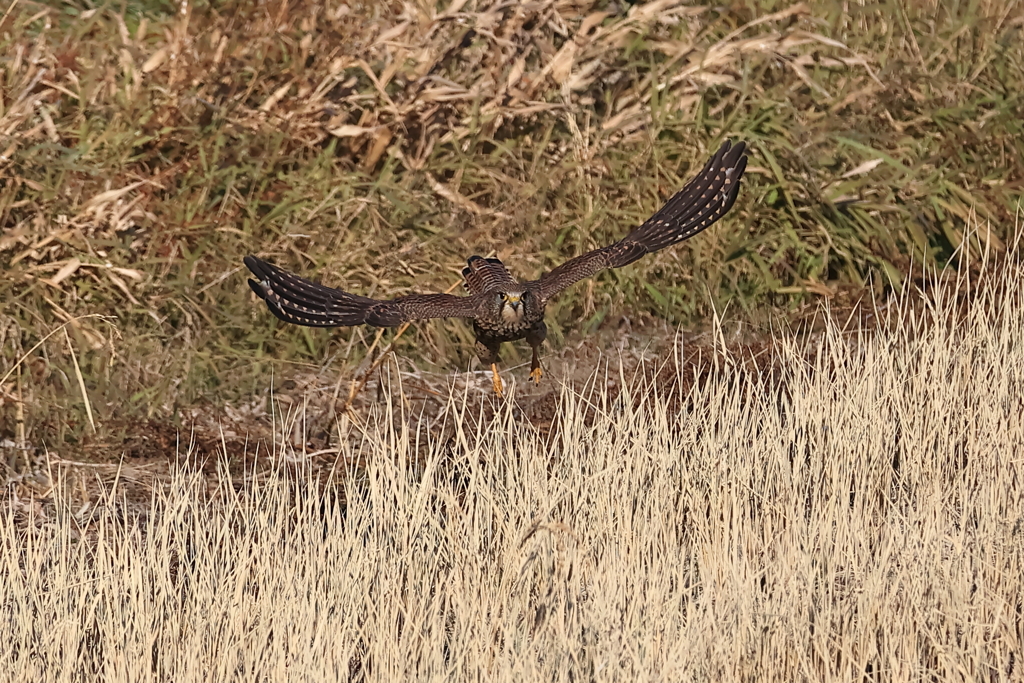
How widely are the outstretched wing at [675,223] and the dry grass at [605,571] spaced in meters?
0.55

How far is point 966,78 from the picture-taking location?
8.39 metres

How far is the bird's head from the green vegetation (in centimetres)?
153

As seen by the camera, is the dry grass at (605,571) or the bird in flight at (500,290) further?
Answer: the bird in flight at (500,290)

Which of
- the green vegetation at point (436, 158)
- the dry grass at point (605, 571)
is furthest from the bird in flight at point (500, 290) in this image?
the green vegetation at point (436, 158)

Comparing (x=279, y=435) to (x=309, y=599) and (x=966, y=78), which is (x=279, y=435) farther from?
(x=966, y=78)

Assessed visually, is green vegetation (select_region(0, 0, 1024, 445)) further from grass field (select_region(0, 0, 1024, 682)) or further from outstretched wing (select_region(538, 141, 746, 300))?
outstretched wing (select_region(538, 141, 746, 300))

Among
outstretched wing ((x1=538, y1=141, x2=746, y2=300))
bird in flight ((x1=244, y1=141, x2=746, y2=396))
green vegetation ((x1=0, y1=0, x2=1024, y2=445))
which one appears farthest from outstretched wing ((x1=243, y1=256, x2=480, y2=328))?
green vegetation ((x1=0, y1=0, x2=1024, y2=445))

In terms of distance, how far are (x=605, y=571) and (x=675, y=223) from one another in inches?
57.9

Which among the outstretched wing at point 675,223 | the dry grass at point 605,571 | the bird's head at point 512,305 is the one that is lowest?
the dry grass at point 605,571

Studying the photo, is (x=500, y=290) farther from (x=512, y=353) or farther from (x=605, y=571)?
(x=512, y=353)

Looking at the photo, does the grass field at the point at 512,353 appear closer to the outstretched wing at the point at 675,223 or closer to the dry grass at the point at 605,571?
the dry grass at the point at 605,571

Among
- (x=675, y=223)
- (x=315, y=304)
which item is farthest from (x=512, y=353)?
(x=315, y=304)

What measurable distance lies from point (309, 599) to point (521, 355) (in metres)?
2.67

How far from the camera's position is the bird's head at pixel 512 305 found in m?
5.35
